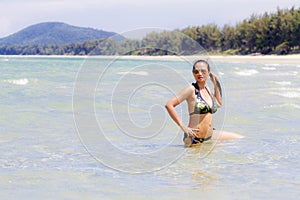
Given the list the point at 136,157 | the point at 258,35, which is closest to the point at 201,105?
the point at 136,157

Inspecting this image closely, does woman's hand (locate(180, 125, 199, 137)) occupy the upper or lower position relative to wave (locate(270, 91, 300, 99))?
upper

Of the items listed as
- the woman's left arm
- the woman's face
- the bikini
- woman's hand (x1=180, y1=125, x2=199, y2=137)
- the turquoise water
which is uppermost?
the woman's face

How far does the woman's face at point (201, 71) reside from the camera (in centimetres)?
679

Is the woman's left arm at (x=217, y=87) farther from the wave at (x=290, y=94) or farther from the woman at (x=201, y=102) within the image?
the wave at (x=290, y=94)

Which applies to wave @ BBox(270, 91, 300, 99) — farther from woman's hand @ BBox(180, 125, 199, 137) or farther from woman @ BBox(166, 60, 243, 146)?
woman's hand @ BBox(180, 125, 199, 137)

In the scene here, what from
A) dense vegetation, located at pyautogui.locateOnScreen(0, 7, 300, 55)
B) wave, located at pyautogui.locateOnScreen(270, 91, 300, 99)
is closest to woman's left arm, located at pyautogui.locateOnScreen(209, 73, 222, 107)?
wave, located at pyautogui.locateOnScreen(270, 91, 300, 99)

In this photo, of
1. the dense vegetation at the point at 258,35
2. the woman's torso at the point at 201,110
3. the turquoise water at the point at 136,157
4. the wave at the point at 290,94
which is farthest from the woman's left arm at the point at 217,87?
the dense vegetation at the point at 258,35

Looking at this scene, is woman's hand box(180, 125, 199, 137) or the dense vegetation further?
the dense vegetation

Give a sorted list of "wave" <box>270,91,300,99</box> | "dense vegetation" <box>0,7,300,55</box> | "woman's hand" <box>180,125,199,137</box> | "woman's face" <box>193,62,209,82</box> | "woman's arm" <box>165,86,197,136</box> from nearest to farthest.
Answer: "woman's arm" <box>165,86,197,136</box> → "woman's hand" <box>180,125,199,137</box> → "woman's face" <box>193,62,209,82</box> → "wave" <box>270,91,300,99</box> → "dense vegetation" <box>0,7,300,55</box>

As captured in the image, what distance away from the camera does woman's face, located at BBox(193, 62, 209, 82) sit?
6.79 meters

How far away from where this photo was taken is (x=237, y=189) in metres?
5.11

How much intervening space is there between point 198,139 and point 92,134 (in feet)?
5.32

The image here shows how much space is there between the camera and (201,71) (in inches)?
269

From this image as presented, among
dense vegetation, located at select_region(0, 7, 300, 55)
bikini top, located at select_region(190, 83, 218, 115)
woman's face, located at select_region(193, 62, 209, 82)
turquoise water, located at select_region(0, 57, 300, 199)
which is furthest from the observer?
dense vegetation, located at select_region(0, 7, 300, 55)
